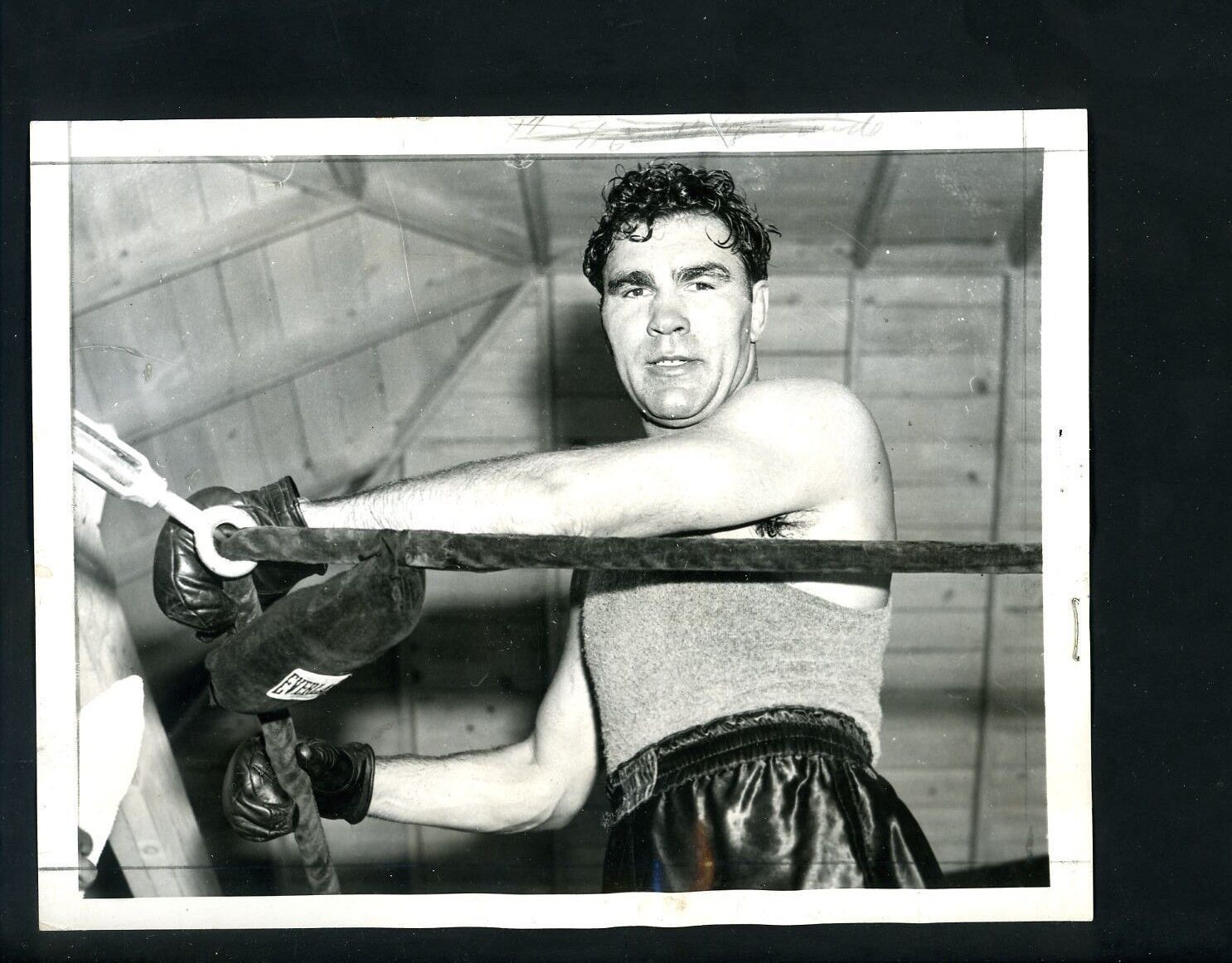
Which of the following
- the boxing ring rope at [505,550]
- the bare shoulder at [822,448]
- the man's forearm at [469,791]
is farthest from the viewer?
the man's forearm at [469,791]

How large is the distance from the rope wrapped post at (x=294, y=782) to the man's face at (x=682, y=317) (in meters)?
0.39

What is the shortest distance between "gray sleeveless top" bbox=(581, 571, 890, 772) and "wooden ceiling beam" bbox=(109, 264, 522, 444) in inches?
12.5

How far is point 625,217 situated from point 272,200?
32 centimetres

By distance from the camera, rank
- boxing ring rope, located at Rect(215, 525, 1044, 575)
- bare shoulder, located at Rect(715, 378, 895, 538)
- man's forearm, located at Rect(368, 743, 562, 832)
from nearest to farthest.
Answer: boxing ring rope, located at Rect(215, 525, 1044, 575) < bare shoulder, located at Rect(715, 378, 895, 538) < man's forearm, located at Rect(368, 743, 562, 832)

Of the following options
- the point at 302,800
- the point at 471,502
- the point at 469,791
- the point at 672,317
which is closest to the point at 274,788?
the point at 302,800

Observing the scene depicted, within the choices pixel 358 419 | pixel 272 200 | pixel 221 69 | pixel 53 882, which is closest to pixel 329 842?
pixel 53 882

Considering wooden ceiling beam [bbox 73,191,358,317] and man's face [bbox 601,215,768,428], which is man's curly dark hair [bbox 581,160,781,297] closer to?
man's face [bbox 601,215,768,428]

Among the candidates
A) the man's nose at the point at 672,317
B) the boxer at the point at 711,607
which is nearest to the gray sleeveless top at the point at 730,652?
the boxer at the point at 711,607

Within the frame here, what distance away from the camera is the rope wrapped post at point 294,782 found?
886mm

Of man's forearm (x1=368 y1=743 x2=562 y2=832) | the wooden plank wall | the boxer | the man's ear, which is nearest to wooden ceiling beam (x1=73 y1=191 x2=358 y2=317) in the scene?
the wooden plank wall

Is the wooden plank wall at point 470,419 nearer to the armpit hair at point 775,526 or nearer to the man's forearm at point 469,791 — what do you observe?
the man's forearm at point 469,791

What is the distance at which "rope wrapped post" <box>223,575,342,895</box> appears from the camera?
0.89 meters

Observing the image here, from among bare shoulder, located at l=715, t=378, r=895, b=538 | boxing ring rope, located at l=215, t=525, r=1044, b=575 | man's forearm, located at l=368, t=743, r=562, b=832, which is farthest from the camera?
man's forearm, located at l=368, t=743, r=562, b=832

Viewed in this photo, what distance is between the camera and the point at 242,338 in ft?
3.62
